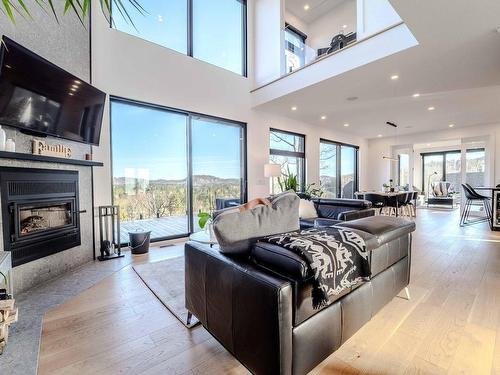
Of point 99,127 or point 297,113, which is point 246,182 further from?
point 99,127

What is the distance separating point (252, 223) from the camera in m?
1.51

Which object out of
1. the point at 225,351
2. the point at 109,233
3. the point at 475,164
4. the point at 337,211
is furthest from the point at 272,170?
the point at 475,164

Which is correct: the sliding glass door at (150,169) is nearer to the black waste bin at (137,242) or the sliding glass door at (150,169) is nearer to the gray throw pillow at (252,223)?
the black waste bin at (137,242)

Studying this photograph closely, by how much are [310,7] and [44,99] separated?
6.67 metres

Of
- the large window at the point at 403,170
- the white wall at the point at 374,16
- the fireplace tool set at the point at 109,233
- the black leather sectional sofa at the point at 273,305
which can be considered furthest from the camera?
the large window at the point at 403,170

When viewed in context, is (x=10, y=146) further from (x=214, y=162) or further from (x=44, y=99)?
(x=214, y=162)

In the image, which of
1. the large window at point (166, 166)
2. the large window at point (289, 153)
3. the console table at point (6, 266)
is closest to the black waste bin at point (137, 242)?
the large window at point (166, 166)

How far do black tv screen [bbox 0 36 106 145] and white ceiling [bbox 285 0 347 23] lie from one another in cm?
567

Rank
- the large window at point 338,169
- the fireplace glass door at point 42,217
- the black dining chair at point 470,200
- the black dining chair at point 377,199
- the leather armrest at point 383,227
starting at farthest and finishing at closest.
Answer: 1. the large window at point 338,169
2. the black dining chair at point 377,199
3. the black dining chair at point 470,200
4. the fireplace glass door at point 42,217
5. the leather armrest at point 383,227

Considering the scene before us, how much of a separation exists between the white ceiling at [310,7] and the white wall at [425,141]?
17.2 feet

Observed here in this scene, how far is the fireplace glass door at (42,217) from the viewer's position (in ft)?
8.38

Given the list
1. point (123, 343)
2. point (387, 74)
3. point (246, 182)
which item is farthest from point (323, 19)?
point (123, 343)

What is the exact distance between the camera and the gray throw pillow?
1433 millimetres

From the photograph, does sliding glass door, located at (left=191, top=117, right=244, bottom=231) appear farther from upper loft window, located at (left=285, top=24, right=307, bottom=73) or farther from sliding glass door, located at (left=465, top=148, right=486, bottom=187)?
sliding glass door, located at (left=465, top=148, right=486, bottom=187)
